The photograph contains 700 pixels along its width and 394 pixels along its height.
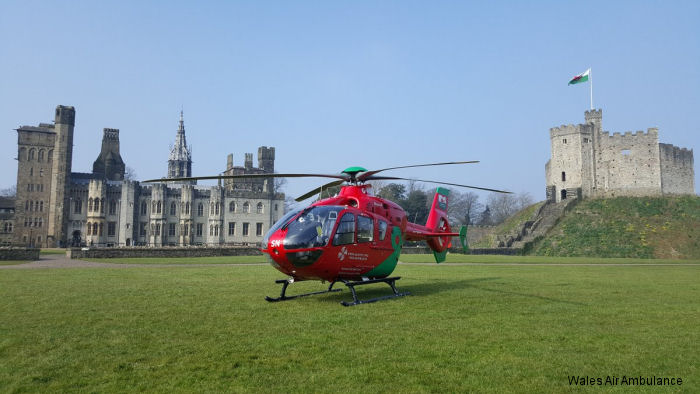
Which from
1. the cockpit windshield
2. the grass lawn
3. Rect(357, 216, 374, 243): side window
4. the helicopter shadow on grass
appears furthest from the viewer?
the helicopter shadow on grass

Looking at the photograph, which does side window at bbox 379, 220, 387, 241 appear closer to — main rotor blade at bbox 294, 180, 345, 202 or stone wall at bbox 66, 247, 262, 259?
main rotor blade at bbox 294, 180, 345, 202

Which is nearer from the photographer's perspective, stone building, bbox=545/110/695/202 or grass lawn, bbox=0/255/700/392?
grass lawn, bbox=0/255/700/392

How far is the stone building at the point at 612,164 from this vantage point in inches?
2197

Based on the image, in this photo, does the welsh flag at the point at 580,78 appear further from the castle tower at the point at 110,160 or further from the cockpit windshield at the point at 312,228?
the castle tower at the point at 110,160

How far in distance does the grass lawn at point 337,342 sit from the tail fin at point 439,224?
14.6ft

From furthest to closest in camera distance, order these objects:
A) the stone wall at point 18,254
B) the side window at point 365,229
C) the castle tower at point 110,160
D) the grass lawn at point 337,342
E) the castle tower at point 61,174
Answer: the castle tower at point 110,160, the castle tower at point 61,174, the stone wall at point 18,254, the side window at point 365,229, the grass lawn at point 337,342

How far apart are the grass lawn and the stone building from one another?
51.0m

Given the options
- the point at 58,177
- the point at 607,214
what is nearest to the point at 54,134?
the point at 58,177

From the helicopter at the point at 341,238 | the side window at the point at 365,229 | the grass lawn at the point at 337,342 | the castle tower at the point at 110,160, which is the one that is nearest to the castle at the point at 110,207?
the castle tower at the point at 110,160

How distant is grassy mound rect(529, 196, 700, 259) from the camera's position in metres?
44.5

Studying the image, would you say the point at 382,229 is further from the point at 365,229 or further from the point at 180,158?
the point at 180,158

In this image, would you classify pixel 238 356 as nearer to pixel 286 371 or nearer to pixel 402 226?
pixel 286 371

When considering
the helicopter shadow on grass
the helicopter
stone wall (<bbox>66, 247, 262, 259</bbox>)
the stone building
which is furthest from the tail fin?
the stone building

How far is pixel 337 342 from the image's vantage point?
266 inches
